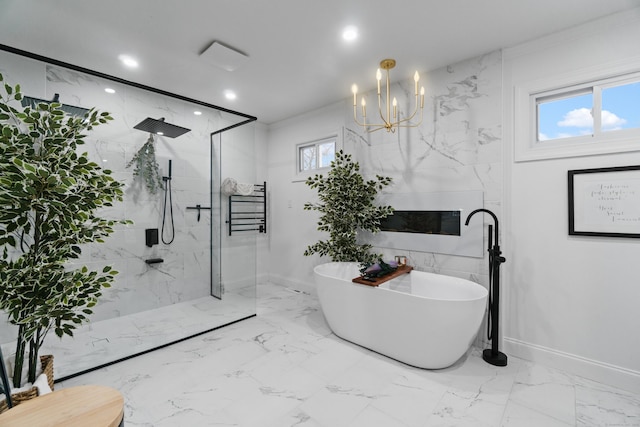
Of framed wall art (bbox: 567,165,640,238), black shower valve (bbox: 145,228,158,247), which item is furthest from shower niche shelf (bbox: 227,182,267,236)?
framed wall art (bbox: 567,165,640,238)

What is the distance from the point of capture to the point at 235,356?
2396mm

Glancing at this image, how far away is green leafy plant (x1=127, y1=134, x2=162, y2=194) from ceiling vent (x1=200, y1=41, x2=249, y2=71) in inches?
35.1

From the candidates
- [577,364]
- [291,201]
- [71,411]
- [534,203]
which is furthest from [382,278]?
[291,201]

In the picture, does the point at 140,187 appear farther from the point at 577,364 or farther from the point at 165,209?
the point at 577,364

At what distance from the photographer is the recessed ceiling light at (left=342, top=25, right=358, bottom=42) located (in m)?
2.19

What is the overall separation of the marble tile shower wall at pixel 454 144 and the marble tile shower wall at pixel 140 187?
2.00 metres

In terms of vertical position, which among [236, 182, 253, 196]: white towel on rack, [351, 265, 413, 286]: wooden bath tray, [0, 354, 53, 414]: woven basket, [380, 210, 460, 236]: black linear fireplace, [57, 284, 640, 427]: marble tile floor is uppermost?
[236, 182, 253, 196]: white towel on rack

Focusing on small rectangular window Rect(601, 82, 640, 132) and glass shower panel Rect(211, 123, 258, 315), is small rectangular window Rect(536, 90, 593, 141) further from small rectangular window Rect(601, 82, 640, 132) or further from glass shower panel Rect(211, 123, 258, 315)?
glass shower panel Rect(211, 123, 258, 315)

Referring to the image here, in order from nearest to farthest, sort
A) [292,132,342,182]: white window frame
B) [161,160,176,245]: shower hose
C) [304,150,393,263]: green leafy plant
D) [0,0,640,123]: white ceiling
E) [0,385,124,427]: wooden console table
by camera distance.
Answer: [0,385,124,427]: wooden console table → [0,0,640,123]: white ceiling → [161,160,176,245]: shower hose → [304,150,393,263]: green leafy plant → [292,132,342,182]: white window frame

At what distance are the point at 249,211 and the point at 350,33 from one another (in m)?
2.55

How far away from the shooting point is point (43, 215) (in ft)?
4.28

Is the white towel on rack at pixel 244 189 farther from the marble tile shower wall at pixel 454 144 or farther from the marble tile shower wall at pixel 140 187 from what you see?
the marble tile shower wall at pixel 454 144

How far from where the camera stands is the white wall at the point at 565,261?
1.98 metres

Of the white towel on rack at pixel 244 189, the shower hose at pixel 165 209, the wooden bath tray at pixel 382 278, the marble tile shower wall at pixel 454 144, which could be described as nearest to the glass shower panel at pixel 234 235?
the white towel on rack at pixel 244 189
